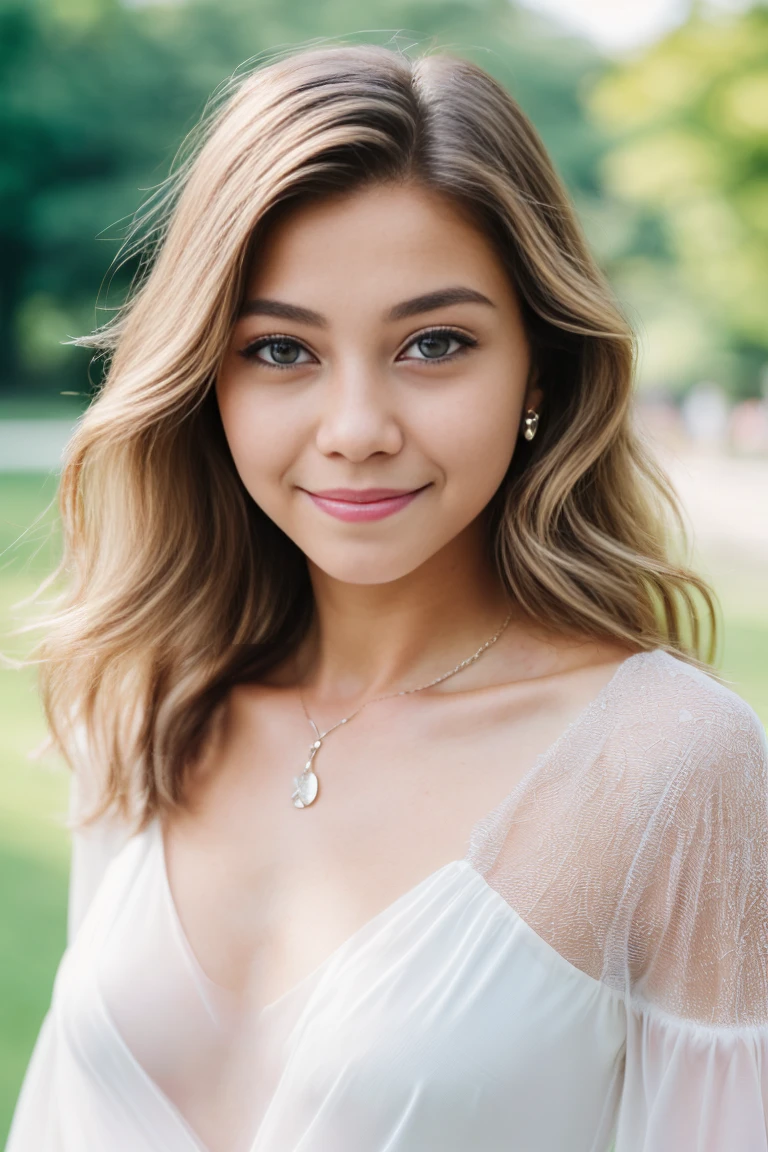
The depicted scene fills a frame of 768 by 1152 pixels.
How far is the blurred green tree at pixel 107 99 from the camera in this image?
76.8 feet

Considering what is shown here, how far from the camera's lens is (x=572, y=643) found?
191 centimetres

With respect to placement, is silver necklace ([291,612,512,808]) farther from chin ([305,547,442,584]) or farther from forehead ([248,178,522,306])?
forehead ([248,178,522,306])

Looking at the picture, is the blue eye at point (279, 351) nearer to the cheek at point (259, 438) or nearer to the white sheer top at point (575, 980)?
the cheek at point (259, 438)

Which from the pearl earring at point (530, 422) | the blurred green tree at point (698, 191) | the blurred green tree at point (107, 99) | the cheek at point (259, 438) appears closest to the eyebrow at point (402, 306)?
the cheek at point (259, 438)

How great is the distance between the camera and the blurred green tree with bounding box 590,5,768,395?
20.3 m

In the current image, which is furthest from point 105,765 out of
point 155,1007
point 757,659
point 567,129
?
point 567,129

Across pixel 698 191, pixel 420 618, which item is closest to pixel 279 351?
pixel 420 618

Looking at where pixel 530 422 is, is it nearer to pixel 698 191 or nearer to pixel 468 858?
pixel 468 858

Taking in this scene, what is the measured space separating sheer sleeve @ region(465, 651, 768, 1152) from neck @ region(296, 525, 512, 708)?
1.34 ft

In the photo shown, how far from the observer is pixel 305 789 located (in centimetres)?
195

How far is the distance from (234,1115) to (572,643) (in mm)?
782

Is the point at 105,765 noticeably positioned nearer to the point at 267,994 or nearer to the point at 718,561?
the point at 267,994

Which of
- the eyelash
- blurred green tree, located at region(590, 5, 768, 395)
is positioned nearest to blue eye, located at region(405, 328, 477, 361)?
the eyelash

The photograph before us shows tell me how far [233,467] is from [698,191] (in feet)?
66.5
